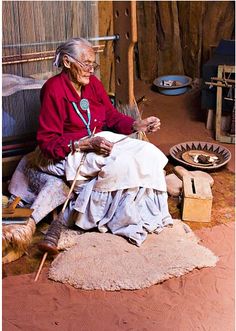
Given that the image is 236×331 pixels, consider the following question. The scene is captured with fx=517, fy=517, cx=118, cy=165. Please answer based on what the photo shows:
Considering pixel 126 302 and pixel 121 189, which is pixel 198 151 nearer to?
pixel 121 189

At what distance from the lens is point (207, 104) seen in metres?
4.34

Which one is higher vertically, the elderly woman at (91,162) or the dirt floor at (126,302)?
the elderly woman at (91,162)

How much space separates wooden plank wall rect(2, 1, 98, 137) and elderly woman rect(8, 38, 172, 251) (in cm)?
51

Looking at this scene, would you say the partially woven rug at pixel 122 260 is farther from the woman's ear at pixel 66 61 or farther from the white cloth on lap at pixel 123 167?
the woman's ear at pixel 66 61

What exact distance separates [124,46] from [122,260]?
1.38 metres

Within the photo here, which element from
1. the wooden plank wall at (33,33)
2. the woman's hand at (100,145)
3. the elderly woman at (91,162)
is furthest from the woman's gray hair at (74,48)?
the wooden plank wall at (33,33)

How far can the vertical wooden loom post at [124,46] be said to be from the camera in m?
3.04

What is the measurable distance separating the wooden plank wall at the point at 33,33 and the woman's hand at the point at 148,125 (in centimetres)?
70

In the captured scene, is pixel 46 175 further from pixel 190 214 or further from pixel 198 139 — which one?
pixel 198 139

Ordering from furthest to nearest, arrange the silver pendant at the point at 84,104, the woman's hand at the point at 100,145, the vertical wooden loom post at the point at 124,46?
1. the vertical wooden loom post at the point at 124,46
2. the silver pendant at the point at 84,104
3. the woman's hand at the point at 100,145

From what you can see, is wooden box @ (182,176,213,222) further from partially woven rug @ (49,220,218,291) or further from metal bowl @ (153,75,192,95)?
metal bowl @ (153,75,192,95)

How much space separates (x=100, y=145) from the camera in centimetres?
257

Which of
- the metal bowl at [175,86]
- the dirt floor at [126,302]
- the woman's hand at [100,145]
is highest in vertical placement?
the woman's hand at [100,145]

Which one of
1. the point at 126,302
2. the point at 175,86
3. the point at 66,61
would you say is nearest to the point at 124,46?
the point at 66,61
